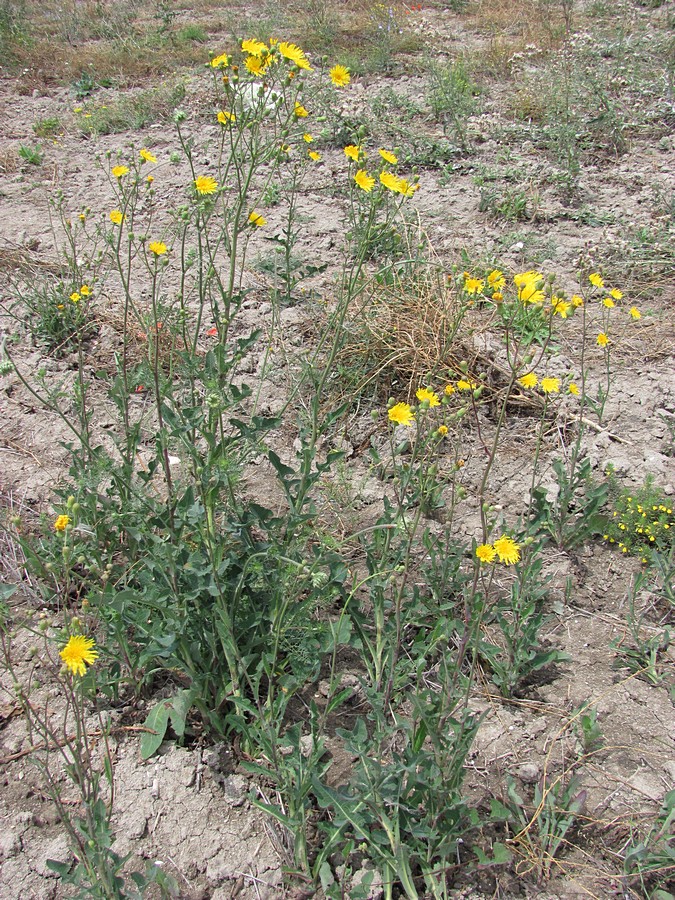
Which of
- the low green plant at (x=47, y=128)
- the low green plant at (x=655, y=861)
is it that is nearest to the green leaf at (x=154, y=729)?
the low green plant at (x=655, y=861)

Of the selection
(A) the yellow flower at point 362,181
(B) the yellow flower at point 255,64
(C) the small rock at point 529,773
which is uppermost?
(B) the yellow flower at point 255,64

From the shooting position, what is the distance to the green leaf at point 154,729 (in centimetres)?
178

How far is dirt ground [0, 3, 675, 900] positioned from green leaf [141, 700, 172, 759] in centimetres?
6

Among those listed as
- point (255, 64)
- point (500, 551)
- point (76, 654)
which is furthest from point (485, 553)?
point (255, 64)

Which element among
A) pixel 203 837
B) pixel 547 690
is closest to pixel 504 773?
pixel 547 690

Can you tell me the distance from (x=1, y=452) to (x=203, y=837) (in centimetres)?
182

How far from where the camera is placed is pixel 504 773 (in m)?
1.78

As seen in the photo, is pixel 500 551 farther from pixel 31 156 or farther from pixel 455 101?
pixel 31 156

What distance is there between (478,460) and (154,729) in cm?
165

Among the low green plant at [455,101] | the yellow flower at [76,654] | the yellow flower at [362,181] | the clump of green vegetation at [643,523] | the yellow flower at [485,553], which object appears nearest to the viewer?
the yellow flower at [76,654]

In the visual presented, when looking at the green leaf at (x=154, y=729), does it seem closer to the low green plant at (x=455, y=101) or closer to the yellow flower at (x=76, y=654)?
the yellow flower at (x=76, y=654)

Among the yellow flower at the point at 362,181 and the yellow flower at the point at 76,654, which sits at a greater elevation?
the yellow flower at the point at 362,181

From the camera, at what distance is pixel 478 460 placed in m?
2.81

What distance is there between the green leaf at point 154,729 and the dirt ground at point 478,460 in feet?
0.20
